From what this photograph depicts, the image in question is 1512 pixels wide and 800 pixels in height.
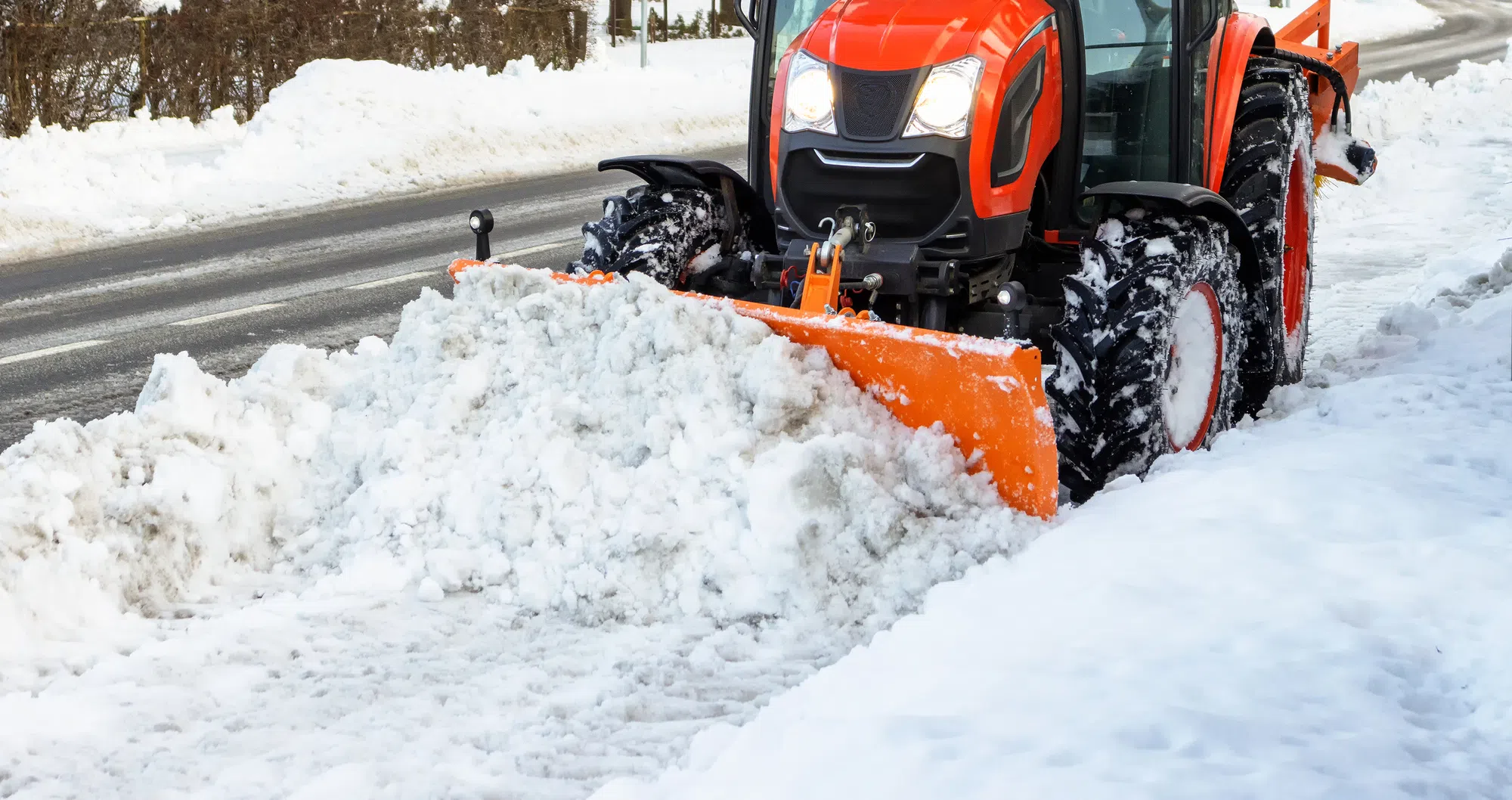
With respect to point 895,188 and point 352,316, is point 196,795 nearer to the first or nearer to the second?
point 895,188

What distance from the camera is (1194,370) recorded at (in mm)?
4992

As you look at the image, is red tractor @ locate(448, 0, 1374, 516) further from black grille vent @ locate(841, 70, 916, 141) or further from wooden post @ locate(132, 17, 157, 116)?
wooden post @ locate(132, 17, 157, 116)

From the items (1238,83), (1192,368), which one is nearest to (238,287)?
(1238,83)

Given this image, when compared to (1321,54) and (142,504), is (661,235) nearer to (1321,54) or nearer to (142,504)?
(142,504)

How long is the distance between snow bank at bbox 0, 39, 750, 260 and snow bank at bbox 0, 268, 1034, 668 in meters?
6.39

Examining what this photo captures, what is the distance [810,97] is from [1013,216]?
0.77m

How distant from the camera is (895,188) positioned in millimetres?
4688

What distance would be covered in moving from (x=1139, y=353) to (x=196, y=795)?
9.32 feet

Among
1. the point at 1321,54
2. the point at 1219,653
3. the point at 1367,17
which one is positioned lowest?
the point at 1219,653

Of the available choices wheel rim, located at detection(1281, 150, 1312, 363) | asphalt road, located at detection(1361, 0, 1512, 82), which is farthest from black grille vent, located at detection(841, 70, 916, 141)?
asphalt road, located at detection(1361, 0, 1512, 82)

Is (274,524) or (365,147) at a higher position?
(365,147)

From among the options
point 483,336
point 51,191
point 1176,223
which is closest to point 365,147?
point 51,191

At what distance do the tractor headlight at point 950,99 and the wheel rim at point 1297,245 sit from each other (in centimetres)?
229

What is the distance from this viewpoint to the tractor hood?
15.0 ft
